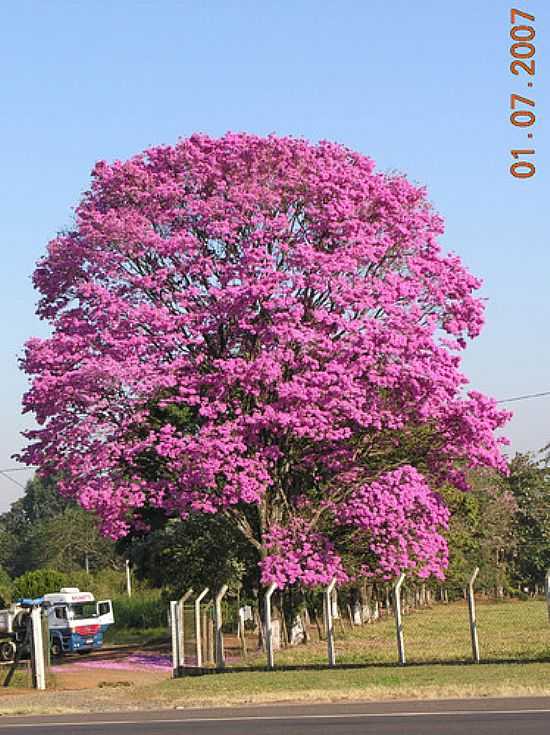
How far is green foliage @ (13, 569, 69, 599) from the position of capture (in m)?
69.7

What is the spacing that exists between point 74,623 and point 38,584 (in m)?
20.5

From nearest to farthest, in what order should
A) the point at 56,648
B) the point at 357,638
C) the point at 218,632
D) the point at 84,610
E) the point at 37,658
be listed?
1. the point at 218,632
2. the point at 37,658
3. the point at 357,638
4. the point at 56,648
5. the point at 84,610

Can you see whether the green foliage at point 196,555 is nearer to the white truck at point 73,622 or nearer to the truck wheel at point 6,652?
the white truck at point 73,622

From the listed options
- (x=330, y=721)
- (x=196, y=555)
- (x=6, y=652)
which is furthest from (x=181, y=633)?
(x=330, y=721)

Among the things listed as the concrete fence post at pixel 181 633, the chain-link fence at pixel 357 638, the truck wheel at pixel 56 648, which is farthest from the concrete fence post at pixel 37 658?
the truck wheel at pixel 56 648

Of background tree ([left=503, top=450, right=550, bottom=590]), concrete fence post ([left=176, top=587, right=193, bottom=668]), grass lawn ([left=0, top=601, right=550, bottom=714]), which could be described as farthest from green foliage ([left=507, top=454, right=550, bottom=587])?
concrete fence post ([left=176, top=587, right=193, bottom=668])

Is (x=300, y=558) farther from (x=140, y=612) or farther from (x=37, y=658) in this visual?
(x=140, y=612)

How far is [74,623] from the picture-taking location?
50188mm

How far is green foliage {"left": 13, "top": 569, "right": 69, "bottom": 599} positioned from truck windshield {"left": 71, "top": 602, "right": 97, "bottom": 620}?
728 inches

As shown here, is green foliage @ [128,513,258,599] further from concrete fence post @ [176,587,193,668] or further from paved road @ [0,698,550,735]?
paved road @ [0,698,550,735]

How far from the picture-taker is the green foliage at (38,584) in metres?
69.7

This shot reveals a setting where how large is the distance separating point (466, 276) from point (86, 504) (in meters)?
11.3

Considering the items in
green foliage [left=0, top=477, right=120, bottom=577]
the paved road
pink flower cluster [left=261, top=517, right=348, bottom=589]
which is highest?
green foliage [left=0, top=477, right=120, bottom=577]

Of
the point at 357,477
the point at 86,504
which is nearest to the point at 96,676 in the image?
the point at 86,504
